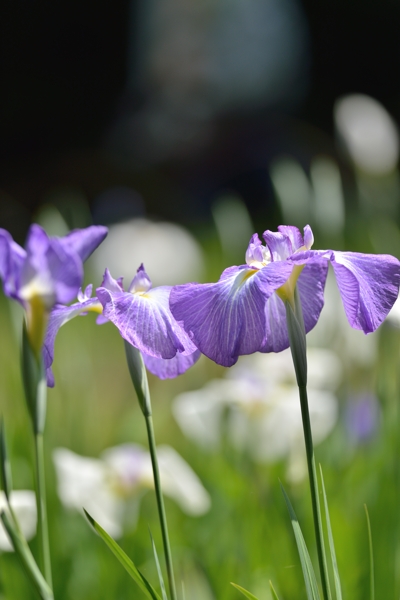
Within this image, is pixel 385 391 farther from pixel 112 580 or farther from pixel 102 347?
pixel 102 347

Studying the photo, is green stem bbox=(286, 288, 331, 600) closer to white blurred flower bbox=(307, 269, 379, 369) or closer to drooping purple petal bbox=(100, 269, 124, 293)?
drooping purple petal bbox=(100, 269, 124, 293)

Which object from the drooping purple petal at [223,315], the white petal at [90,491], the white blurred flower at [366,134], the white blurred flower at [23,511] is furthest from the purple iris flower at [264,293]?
the white blurred flower at [366,134]

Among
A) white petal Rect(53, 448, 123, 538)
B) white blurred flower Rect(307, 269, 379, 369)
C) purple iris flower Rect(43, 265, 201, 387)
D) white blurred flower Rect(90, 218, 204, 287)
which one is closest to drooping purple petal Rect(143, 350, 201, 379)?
purple iris flower Rect(43, 265, 201, 387)

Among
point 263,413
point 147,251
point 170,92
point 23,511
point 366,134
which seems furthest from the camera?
point 170,92

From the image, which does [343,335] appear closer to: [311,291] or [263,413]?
[263,413]

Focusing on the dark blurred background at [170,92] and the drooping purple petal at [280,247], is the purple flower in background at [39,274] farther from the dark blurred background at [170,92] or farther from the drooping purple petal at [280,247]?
the dark blurred background at [170,92]

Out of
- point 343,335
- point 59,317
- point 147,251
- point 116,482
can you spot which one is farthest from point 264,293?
point 147,251
